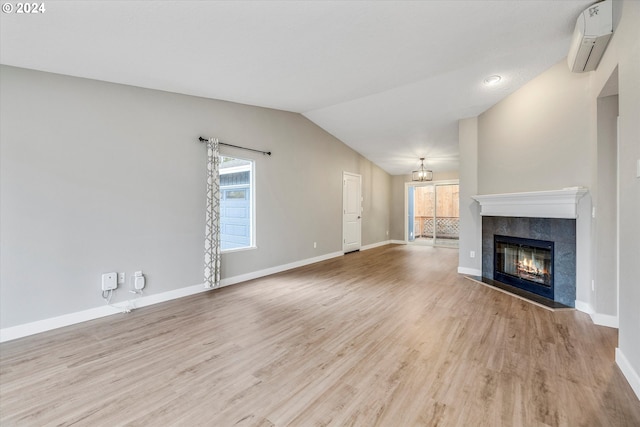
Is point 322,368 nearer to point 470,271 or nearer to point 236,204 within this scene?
point 236,204

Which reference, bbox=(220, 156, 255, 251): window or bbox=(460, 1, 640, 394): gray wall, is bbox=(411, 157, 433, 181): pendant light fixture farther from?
bbox=(220, 156, 255, 251): window

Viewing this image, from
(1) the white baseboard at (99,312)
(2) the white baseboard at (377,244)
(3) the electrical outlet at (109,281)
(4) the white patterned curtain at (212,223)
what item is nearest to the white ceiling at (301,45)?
(4) the white patterned curtain at (212,223)

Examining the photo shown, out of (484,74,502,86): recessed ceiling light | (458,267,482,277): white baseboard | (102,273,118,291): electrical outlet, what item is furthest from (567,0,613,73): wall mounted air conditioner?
(102,273,118,291): electrical outlet

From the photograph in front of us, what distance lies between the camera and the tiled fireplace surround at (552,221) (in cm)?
321

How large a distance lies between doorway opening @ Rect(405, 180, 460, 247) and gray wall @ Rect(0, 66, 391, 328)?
5.63 metres

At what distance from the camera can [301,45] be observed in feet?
8.66


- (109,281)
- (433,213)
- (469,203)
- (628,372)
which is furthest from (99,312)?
(433,213)

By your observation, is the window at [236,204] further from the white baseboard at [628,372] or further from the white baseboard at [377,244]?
the white baseboard at [628,372]

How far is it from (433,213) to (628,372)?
21.9 ft

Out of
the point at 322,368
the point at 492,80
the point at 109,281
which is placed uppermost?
the point at 492,80

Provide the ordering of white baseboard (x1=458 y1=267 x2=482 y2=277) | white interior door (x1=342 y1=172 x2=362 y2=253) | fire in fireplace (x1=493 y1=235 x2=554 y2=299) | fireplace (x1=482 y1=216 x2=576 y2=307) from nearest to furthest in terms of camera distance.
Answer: fireplace (x1=482 y1=216 x2=576 y2=307) < fire in fireplace (x1=493 y1=235 x2=554 y2=299) < white baseboard (x1=458 y1=267 x2=482 y2=277) < white interior door (x1=342 y1=172 x2=362 y2=253)

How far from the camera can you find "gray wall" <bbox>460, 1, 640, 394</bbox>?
1.83 metres

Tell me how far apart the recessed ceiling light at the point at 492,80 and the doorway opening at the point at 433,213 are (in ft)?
15.0

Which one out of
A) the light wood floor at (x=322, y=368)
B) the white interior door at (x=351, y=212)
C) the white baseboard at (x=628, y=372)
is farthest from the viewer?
the white interior door at (x=351, y=212)
